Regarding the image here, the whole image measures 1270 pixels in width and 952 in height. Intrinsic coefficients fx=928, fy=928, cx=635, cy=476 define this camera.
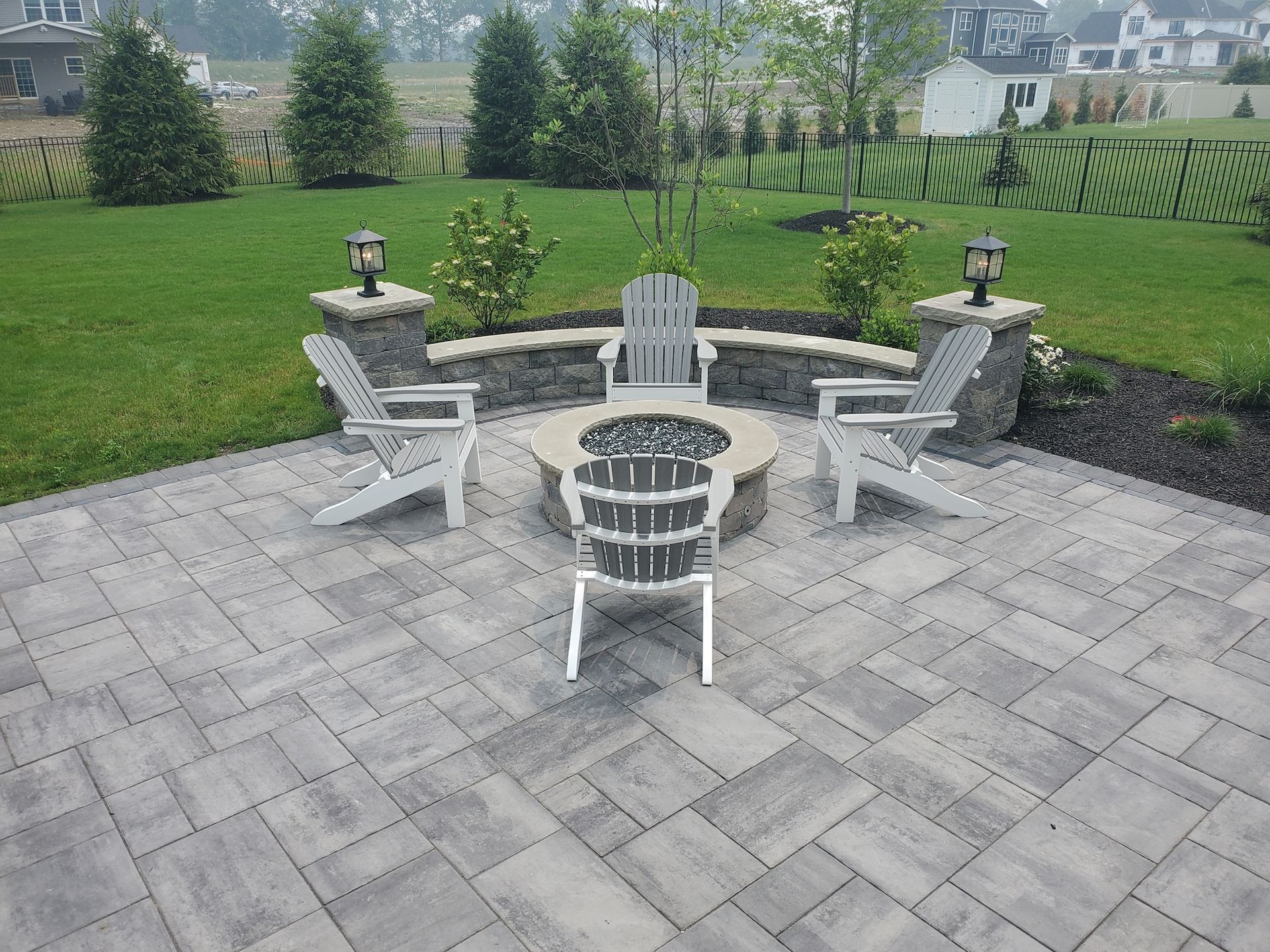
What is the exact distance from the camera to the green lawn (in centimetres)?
679

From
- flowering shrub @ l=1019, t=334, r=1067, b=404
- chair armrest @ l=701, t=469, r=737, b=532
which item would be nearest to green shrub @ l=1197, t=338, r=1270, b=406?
flowering shrub @ l=1019, t=334, r=1067, b=404

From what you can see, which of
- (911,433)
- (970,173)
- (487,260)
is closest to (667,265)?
(487,260)

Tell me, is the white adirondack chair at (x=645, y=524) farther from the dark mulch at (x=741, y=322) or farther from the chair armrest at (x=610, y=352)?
the dark mulch at (x=741, y=322)

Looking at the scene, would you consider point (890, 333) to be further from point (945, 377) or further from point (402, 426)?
point (402, 426)

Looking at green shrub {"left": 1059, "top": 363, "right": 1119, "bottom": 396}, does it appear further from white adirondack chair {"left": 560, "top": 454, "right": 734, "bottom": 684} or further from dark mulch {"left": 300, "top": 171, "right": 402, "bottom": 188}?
dark mulch {"left": 300, "top": 171, "right": 402, "bottom": 188}

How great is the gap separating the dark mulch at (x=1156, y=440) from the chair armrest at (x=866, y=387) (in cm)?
139

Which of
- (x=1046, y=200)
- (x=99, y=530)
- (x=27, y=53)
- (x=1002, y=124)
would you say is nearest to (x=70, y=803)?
(x=99, y=530)

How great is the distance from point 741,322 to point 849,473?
3.50 m

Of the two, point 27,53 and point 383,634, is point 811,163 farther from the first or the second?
point 27,53

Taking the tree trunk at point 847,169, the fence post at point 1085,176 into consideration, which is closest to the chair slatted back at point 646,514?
the tree trunk at point 847,169

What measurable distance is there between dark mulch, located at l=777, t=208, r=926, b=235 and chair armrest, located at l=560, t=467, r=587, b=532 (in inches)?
453

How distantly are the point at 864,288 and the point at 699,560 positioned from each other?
4405mm

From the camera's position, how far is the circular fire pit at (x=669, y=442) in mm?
5039

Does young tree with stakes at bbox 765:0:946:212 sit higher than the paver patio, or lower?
higher
